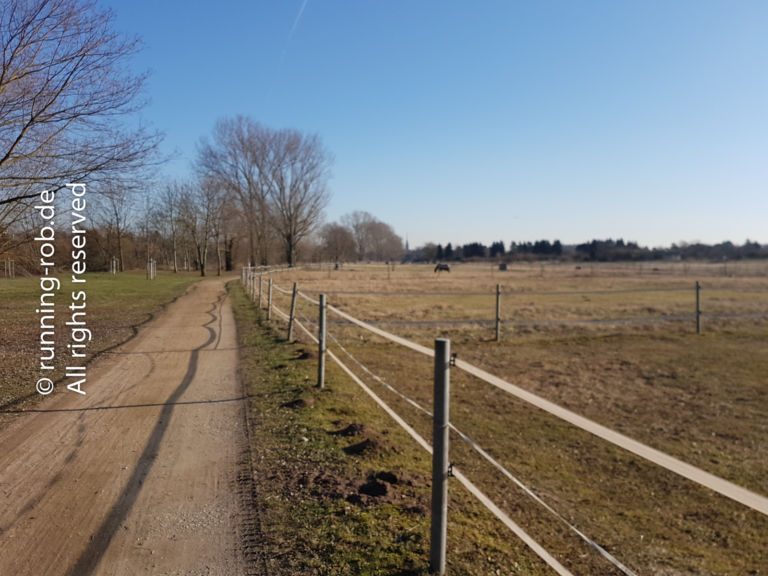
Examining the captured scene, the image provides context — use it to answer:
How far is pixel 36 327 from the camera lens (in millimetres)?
12398

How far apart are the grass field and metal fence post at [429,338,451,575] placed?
536 cm

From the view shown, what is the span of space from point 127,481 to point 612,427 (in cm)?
597

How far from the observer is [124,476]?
415cm

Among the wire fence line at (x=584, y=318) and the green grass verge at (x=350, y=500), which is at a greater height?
the green grass verge at (x=350, y=500)

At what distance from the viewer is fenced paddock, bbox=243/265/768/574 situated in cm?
418

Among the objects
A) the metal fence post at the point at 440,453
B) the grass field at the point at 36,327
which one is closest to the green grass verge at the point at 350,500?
the metal fence post at the point at 440,453

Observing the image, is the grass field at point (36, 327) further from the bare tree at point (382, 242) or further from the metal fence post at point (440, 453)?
the bare tree at point (382, 242)

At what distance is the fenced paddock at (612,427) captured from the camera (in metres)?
4.18

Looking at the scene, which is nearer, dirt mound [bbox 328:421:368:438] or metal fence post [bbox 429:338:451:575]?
metal fence post [bbox 429:338:451:575]

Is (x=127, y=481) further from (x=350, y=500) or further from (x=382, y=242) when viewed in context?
(x=382, y=242)

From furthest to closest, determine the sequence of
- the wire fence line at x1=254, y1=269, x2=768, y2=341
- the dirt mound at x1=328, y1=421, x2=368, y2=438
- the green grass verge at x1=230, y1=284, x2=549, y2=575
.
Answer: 1. the wire fence line at x1=254, y1=269, x2=768, y2=341
2. the dirt mound at x1=328, y1=421, x2=368, y2=438
3. the green grass verge at x1=230, y1=284, x2=549, y2=575

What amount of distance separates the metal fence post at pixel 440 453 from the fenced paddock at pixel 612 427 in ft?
2.11

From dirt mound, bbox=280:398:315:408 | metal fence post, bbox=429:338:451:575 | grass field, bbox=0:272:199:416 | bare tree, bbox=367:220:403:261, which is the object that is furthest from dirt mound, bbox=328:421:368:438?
bare tree, bbox=367:220:403:261

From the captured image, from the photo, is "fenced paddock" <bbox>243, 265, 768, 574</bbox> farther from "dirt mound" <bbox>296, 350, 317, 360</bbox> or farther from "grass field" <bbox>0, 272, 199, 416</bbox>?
"grass field" <bbox>0, 272, 199, 416</bbox>
